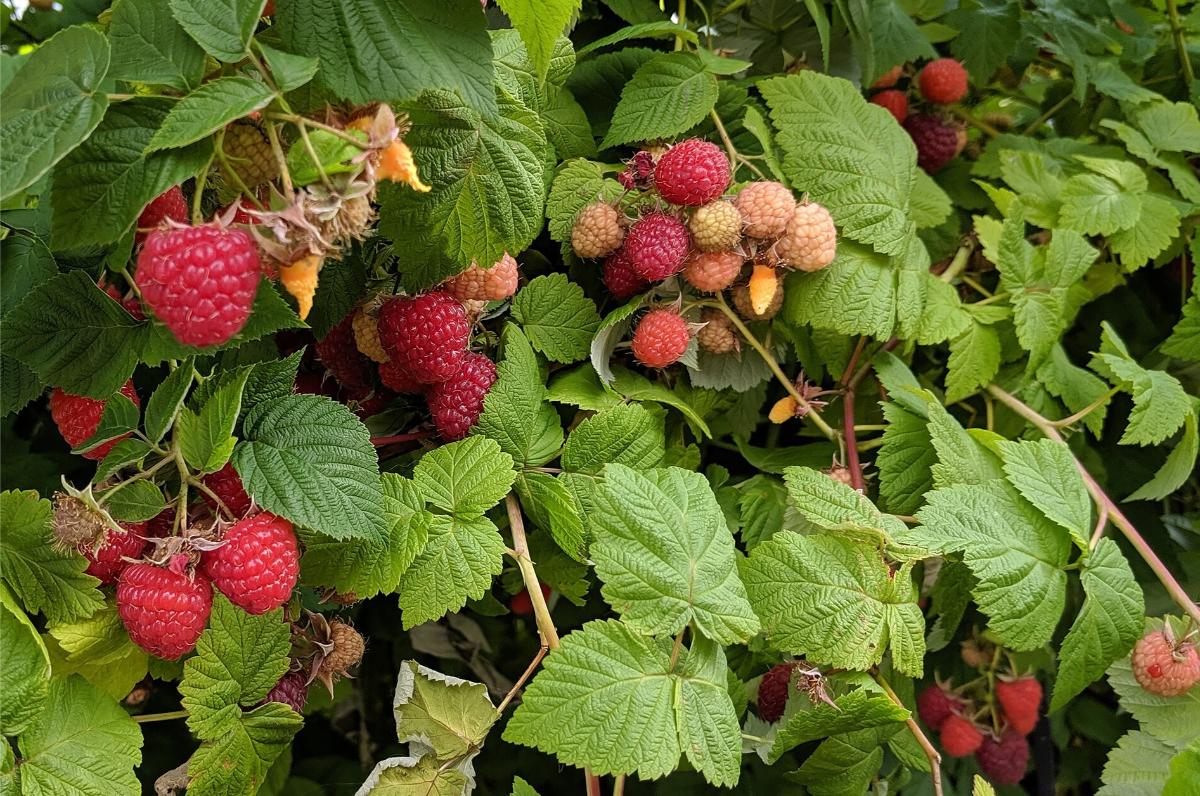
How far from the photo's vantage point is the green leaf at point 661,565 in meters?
0.65

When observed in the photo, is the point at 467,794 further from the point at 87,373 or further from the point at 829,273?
the point at 829,273

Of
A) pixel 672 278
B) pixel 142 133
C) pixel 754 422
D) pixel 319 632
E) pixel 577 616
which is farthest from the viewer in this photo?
pixel 577 616

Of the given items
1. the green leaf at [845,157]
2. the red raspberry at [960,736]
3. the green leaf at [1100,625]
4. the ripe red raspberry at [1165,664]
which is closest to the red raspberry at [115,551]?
the green leaf at [845,157]

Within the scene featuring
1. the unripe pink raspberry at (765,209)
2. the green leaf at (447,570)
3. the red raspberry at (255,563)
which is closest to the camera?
the red raspberry at (255,563)

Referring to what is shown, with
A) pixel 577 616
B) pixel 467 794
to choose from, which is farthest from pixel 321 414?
pixel 577 616

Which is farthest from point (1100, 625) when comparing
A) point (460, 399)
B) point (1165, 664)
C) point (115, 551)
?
point (115, 551)

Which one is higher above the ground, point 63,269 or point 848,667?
point 63,269

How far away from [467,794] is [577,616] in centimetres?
39

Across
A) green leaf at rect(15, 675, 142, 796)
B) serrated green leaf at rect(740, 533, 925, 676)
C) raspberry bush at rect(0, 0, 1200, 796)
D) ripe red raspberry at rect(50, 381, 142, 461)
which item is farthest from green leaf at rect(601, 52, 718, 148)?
green leaf at rect(15, 675, 142, 796)

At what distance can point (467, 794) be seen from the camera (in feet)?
2.40

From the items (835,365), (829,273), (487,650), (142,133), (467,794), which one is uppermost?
(142,133)

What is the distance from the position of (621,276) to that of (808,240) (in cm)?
17

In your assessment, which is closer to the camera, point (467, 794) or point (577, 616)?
point (467, 794)

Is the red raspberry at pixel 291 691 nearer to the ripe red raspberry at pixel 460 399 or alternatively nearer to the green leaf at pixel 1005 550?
the ripe red raspberry at pixel 460 399
